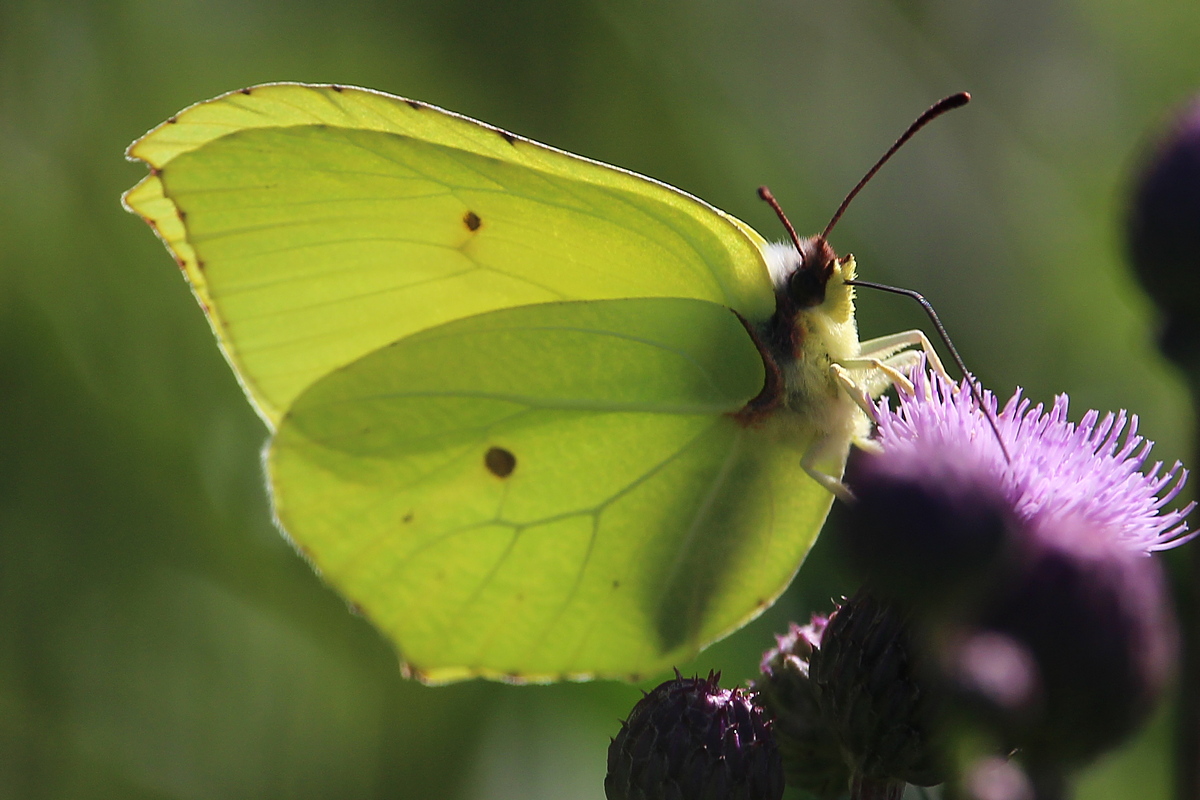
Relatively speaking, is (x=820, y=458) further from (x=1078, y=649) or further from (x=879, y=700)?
(x=1078, y=649)

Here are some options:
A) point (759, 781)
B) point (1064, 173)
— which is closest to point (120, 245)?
point (759, 781)

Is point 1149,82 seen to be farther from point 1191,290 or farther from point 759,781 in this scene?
point 759,781

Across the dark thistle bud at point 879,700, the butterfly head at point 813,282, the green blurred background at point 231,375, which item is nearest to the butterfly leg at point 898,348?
the butterfly head at point 813,282

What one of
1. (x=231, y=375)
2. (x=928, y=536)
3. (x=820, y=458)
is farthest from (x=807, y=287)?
(x=231, y=375)

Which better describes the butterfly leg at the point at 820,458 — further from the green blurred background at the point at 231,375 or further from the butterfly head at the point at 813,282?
the butterfly head at the point at 813,282

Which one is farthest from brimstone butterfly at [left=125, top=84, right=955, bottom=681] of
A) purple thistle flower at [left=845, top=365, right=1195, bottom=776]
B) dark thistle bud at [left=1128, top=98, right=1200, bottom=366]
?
purple thistle flower at [left=845, top=365, right=1195, bottom=776]

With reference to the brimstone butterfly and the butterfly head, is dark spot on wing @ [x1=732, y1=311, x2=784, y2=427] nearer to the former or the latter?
the brimstone butterfly
